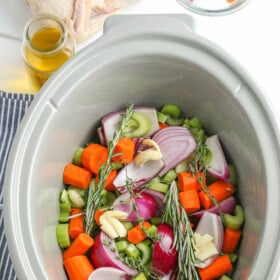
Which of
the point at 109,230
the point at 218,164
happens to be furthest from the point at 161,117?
the point at 109,230

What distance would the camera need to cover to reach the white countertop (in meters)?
1.20

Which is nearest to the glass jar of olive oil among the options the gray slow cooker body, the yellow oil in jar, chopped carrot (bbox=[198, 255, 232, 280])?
the yellow oil in jar

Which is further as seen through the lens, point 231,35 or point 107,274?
point 231,35

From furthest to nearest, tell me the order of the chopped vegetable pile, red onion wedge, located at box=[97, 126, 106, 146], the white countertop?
1. the white countertop
2. red onion wedge, located at box=[97, 126, 106, 146]
3. the chopped vegetable pile

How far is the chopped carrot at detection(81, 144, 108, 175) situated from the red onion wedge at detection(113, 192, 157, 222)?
70mm

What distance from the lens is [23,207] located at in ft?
2.76

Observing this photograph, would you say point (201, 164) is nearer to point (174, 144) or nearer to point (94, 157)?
point (174, 144)

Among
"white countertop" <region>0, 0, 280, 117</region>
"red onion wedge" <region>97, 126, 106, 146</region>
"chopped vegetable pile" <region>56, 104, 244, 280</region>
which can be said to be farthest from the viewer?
"white countertop" <region>0, 0, 280, 117</region>

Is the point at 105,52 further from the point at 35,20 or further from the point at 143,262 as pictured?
the point at 143,262

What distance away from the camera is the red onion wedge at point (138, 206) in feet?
3.17

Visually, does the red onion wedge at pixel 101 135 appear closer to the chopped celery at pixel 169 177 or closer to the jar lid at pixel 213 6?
the chopped celery at pixel 169 177

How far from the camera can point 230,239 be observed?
969mm

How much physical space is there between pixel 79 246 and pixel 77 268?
0.04 meters

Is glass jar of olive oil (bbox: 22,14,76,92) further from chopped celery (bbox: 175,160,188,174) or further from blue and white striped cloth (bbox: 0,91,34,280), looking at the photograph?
chopped celery (bbox: 175,160,188,174)
